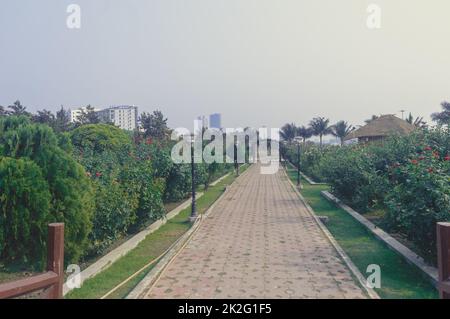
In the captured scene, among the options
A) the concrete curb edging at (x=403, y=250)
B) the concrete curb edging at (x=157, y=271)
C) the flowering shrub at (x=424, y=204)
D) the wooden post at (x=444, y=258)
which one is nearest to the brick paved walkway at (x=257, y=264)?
the concrete curb edging at (x=157, y=271)

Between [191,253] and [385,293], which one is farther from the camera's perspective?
[191,253]

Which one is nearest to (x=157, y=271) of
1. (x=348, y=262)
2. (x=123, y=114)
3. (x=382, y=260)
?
(x=348, y=262)

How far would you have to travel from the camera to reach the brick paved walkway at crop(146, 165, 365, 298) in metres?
4.96

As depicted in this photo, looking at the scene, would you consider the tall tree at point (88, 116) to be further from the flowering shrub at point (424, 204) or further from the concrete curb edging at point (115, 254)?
the flowering shrub at point (424, 204)

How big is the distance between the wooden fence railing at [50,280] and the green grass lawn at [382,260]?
Answer: 3623 mm

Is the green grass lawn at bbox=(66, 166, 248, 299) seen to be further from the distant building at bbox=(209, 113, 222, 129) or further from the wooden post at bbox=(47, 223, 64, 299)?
the distant building at bbox=(209, 113, 222, 129)

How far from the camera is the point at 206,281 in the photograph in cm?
534

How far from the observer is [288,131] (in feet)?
247

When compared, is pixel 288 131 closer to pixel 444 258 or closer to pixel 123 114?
pixel 123 114

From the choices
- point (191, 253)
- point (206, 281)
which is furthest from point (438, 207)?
point (191, 253)

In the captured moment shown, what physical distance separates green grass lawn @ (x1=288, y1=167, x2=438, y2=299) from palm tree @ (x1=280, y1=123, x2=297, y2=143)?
210 ft

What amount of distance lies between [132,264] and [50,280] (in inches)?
118
